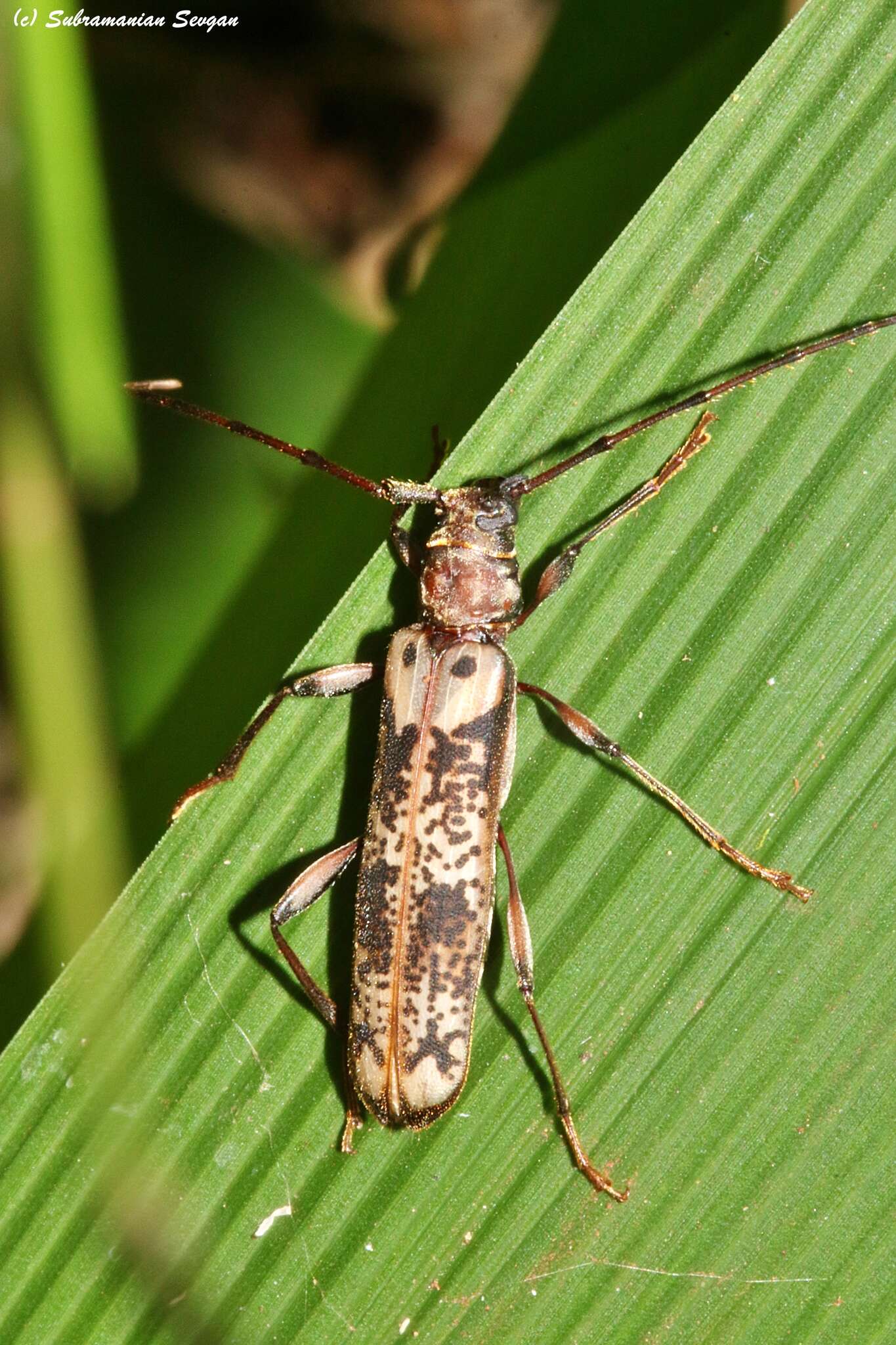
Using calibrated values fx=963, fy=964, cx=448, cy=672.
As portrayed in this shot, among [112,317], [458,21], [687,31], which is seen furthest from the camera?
[458,21]

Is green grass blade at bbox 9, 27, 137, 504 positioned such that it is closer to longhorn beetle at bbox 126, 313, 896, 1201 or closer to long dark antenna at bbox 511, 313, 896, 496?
longhorn beetle at bbox 126, 313, 896, 1201

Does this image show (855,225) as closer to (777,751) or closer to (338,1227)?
(777,751)

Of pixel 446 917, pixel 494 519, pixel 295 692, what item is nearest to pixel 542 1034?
pixel 446 917

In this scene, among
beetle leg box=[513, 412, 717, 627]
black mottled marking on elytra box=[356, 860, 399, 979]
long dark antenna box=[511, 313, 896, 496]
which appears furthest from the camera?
black mottled marking on elytra box=[356, 860, 399, 979]

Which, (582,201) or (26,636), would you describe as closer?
(582,201)

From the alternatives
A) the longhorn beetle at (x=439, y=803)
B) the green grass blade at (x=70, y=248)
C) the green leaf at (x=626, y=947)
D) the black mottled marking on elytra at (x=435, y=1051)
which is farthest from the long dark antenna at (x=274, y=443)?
the black mottled marking on elytra at (x=435, y=1051)

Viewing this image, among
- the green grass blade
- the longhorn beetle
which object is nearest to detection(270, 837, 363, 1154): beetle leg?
the longhorn beetle

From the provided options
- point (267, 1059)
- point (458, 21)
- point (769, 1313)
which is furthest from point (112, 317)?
point (769, 1313)
